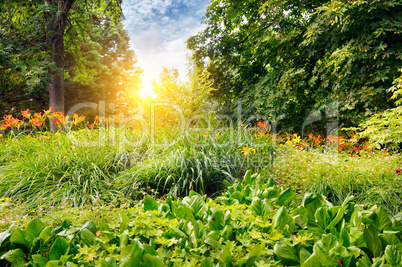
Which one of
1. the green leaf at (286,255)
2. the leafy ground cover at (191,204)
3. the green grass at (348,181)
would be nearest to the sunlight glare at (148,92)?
the leafy ground cover at (191,204)

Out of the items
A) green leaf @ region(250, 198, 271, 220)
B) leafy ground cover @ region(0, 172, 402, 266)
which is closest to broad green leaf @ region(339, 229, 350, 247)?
leafy ground cover @ region(0, 172, 402, 266)

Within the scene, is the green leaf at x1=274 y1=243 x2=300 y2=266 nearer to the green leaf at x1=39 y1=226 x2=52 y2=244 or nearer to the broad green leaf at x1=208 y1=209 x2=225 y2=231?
the broad green leaf at x1=208 y1=209 x2=225 y2=231

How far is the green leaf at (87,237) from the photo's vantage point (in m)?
1.23

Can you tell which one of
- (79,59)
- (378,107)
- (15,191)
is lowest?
(15,191)

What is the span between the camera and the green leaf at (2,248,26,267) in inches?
44.5

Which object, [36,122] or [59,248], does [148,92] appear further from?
[59,248]

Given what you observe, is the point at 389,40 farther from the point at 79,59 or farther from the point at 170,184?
the point at 79,59

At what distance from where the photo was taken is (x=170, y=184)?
3246 millimetres

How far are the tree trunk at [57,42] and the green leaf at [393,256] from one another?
8.69m

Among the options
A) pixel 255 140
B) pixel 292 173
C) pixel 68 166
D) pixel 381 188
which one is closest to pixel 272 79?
pixel 255 140

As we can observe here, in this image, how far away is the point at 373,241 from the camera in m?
1.15

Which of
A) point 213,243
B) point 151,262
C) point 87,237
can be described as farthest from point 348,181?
point 87,237

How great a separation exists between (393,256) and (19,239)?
176cm

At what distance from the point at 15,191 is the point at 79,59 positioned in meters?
8.23
